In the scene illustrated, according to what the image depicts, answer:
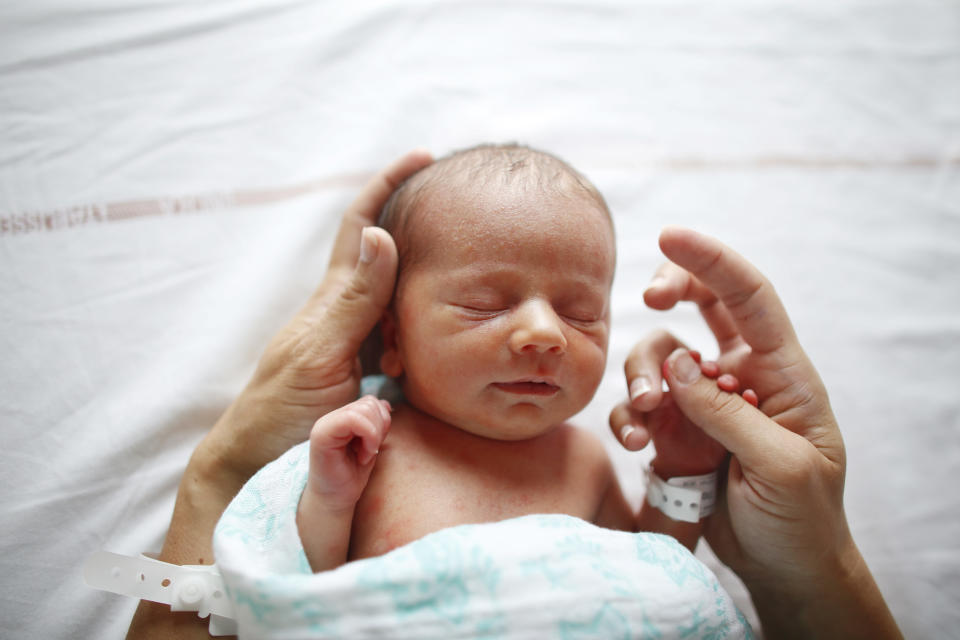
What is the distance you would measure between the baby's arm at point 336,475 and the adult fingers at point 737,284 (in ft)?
1.89

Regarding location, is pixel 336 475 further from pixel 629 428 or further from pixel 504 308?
pixel 629 428

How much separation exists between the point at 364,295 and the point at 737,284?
68 cm

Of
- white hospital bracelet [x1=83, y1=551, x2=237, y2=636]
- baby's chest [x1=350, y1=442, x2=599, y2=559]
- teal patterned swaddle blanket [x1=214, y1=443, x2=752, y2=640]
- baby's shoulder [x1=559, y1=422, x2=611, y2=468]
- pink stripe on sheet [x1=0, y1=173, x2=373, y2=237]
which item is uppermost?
pink stripe on sheet [x1=0, y1=173, x2=373, y2=237]

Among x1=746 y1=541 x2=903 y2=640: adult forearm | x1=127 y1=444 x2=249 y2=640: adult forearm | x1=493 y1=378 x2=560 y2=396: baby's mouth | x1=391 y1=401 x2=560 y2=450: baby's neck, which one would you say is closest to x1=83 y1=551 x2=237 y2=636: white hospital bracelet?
x1=127 y1=444 x2=249 y2=640: adult forearm

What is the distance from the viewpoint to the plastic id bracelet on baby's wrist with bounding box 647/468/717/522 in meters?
1.20

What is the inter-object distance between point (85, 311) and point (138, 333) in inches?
4.3

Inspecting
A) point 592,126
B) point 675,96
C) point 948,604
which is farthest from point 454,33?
point 948,604

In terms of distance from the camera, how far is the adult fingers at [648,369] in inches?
46.7

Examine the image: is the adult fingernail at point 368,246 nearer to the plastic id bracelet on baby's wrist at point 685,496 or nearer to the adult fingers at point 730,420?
the adult fingers at point 730,420

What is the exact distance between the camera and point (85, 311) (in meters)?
1.32

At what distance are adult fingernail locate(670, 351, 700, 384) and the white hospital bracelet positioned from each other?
2.88 feet

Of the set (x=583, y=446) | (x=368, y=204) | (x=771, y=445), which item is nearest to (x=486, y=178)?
(x=368, y=204)

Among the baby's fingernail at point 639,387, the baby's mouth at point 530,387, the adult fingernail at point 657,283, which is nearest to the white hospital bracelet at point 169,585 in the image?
the baby's mouth at point 530,387

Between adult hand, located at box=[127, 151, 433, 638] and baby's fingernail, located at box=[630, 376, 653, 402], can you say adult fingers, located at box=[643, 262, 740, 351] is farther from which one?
adult hand, located at box=[127, 151, 433, 638]
